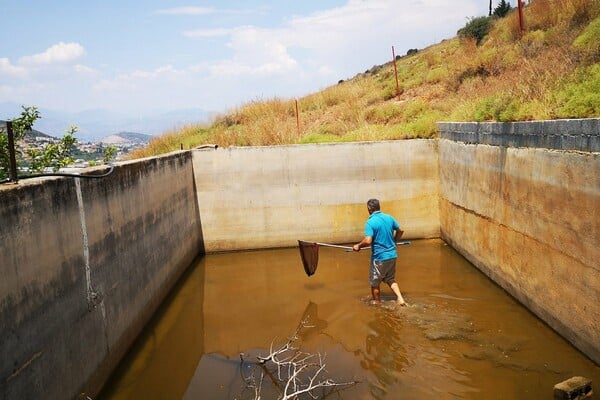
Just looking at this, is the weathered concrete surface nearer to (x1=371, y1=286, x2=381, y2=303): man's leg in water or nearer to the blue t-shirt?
(x1=371, y1=286, x2=381, y2=303): man's leg in water

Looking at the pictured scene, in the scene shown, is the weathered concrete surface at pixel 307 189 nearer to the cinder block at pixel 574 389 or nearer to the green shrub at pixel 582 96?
the green shrub at pixel 582 96

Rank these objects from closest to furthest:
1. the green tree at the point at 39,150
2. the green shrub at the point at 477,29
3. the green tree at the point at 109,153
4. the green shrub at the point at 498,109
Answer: the green shrub at the point at 498,109 < the green tree at the point at 39,150 < the green tree at the point at 109,153 < the green shrub at the point at 477,29

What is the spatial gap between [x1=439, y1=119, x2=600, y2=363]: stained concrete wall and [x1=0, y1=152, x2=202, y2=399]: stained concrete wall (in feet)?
17.8

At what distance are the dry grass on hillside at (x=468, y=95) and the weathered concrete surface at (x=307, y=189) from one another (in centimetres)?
112

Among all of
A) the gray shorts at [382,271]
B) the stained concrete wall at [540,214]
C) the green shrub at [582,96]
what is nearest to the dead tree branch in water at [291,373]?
the gray shorts at [382,271]

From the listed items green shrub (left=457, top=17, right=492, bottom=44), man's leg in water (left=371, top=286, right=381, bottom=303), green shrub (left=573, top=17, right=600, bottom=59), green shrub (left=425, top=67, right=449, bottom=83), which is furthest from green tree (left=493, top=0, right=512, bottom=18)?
man's leg in water (left=371, top=286, right=381, bottom=303)

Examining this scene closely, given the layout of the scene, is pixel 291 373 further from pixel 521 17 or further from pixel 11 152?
pixel 521 17

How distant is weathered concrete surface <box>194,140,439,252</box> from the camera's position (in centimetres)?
1077

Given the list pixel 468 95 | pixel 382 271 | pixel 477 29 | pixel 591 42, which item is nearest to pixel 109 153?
pixel 382 271

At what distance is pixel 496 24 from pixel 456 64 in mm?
5680

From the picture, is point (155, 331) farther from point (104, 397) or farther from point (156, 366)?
point (104, 397)

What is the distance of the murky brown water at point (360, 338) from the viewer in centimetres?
510

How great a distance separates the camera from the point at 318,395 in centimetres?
492

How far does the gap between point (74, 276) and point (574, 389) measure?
502cm
